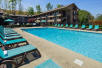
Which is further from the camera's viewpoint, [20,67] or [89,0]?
[89,0]

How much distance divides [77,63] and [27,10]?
3210 inches

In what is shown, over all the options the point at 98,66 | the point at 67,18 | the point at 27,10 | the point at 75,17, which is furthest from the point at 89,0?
the point at 27,10

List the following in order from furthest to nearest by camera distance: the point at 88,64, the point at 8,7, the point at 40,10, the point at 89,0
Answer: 1. the point at 40,10
2. the point at 8,7
3. the point at 89,0
4. the point at 88,64

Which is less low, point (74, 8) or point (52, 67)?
point (74, 8)

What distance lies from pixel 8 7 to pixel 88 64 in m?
68.1

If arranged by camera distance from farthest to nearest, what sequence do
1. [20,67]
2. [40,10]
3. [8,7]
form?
1. [40,10]
2. [8,7]
3. [20,67]

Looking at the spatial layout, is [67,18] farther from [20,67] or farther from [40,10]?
[40,10]

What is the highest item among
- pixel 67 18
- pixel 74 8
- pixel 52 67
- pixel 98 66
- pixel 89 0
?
pixel 89 0

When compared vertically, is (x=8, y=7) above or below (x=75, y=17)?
above

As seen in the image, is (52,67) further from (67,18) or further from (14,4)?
(14,4)

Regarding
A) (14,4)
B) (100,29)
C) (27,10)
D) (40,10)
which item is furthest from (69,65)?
(27,10)

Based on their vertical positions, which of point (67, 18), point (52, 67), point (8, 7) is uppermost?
point (8, 7)

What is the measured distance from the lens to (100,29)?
46.6ft

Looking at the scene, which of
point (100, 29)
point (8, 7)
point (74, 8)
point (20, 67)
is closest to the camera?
point (20, 67)
